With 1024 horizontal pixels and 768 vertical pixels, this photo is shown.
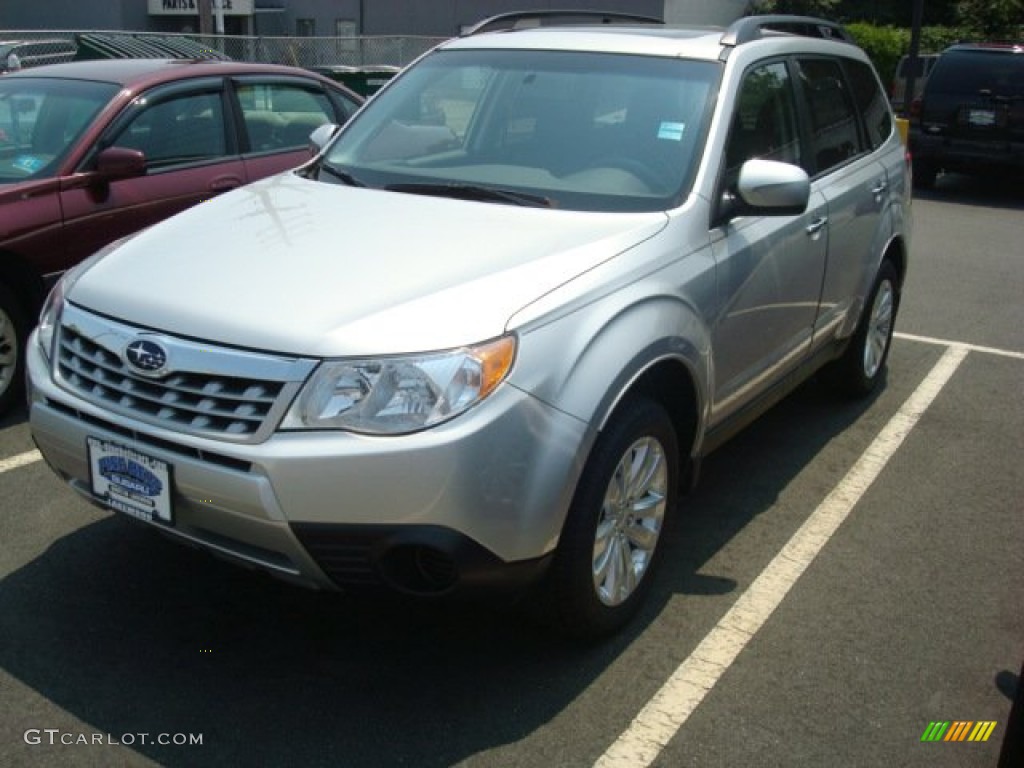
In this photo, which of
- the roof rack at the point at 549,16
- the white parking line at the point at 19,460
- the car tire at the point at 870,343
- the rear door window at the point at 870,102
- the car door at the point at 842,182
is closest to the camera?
the white parking line at the point at 19,460

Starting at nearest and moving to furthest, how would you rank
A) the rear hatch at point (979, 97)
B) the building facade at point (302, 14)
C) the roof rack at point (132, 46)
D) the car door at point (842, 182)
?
1. the car door at point (842, 182)
2. the roof rack at point (132, 46)
3. the rear hatch at point (979, 97)
4. the building facade at point (302, 14)

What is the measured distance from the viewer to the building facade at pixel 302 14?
35.4 m

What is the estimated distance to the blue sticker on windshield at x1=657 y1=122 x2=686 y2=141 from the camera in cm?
393

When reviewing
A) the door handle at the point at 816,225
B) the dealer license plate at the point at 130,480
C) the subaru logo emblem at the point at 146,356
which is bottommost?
the dealer license plate at the point at 130,480

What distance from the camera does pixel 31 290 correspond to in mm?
5434

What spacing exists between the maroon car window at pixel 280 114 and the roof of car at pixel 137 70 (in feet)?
0.54

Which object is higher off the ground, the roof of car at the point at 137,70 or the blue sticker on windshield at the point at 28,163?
the roof of car at the point at 137,70

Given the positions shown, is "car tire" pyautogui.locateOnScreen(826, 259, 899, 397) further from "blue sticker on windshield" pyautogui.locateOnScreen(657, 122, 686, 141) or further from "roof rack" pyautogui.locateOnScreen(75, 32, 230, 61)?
"roof rack" pyautogui.locateOnScreen(75, 32, 230, 61)

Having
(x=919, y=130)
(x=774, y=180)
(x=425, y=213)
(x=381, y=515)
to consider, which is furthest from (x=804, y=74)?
(x=919, y=130)

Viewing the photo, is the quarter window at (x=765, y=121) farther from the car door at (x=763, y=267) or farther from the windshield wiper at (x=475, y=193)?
the windshield wiper at (x=475, y=193)

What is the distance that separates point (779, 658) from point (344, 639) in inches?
53.1

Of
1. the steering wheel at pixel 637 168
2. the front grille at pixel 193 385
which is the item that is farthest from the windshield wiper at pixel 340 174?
the front grille at pixel 193 385

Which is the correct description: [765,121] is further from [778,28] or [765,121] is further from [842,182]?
[778,28]

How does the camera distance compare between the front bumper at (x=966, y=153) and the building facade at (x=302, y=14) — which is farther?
the building facade at (x=302, y=14)
